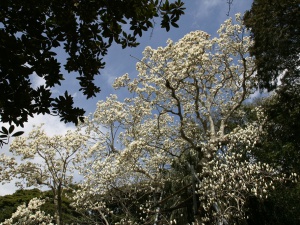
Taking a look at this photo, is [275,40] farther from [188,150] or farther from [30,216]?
[30,216]

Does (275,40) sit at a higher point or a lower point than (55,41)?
higher

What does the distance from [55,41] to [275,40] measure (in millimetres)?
9170

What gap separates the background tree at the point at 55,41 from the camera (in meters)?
3.01

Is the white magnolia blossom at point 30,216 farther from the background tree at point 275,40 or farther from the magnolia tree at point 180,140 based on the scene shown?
the background tree at point 275,40

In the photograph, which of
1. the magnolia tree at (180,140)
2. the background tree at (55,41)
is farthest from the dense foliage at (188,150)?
the background tree at (55,41)

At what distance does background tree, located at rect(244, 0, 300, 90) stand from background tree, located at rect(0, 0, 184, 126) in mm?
8153

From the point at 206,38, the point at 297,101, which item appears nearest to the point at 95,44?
the point at 297,101

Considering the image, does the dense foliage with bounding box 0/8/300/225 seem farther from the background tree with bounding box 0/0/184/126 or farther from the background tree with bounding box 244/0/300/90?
the background tree with bounding box 0/0/184/126

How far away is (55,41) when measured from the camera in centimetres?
339

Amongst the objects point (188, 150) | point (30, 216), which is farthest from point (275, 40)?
point (30, 216)

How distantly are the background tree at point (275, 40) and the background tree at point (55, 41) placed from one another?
815 cm

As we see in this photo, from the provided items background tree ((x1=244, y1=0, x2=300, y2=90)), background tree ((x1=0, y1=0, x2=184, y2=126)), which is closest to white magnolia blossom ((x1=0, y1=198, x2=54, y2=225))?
background tree ((x1=244, y1=0, x2=300, y2=90))

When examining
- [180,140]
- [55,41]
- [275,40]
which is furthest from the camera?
[180,140]

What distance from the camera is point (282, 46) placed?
411 inches
